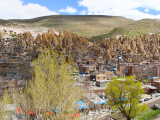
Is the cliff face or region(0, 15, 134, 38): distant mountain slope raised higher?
region(0, 15, 134, 38): distant mountain slope

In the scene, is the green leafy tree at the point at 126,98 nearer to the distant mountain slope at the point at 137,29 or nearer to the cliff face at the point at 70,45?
the cliff face at the point at 70,45

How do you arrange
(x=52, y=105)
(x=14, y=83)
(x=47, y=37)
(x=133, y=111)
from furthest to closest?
(x=47, y=37), (x=14, y=83), (x=133, y=111), (x=52, y=105)

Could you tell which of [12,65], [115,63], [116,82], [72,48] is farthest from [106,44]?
[116,82]

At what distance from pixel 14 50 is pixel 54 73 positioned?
37.6m

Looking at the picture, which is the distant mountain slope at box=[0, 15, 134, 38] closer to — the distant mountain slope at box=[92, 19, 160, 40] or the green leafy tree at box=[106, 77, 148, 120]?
the distant mountain slope at box=[92, 19, 160, 40]

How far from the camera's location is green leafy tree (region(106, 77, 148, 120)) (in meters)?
18.0

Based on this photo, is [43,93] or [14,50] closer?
[43,93]

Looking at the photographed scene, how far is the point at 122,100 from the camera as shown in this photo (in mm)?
18797

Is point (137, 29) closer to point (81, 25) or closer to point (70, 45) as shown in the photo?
point (81, 25)

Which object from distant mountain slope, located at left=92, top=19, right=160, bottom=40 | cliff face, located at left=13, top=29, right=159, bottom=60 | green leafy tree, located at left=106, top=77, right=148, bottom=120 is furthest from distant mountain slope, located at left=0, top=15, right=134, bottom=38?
green leafy tree, located at left=106, top=77, right=148, bottom=120

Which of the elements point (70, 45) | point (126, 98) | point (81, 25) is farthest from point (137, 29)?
point (126, 98)

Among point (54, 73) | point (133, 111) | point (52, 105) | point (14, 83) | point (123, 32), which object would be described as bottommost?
point (133, 111)

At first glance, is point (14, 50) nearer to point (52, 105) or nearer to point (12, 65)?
point (12, 65)

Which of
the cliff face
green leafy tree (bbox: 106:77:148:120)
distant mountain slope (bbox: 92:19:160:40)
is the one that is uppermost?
distant mountain slope (bbox: 92:19:160:40)
